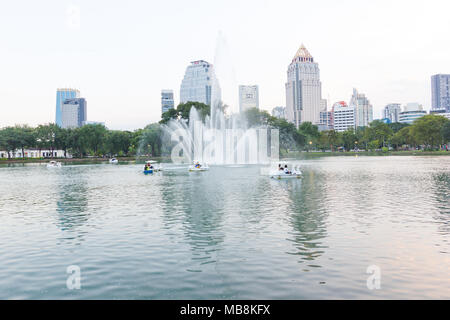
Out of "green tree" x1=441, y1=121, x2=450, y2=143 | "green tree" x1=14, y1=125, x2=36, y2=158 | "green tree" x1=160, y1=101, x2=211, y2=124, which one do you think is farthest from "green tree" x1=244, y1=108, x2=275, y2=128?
"green tree" x1=14, y1=125, x2=36, y2=158

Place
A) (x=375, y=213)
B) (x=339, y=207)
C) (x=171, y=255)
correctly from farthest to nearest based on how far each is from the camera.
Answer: (x=339, y=207), (x=375, y=213), (x=171, y=255)

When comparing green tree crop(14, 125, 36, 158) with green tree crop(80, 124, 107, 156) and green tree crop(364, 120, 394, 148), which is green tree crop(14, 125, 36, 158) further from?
green tree crop(364, 120, 394, 148)

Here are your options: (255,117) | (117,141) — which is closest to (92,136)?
(117,141)

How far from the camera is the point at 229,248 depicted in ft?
51.2

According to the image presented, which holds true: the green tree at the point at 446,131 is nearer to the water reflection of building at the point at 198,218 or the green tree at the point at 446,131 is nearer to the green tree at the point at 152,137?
the green tree at the point at 152,137

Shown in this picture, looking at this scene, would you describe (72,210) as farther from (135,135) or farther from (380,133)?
(380,133)

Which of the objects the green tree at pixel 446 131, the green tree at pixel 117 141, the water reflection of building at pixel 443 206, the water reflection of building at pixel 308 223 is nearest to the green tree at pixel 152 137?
the green tree at pixel 117 141

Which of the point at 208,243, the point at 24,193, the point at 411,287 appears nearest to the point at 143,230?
the point at 208,243

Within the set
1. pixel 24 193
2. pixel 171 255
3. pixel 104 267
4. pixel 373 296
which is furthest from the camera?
pixel 24 193

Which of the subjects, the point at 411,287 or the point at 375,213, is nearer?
the point at 411,287

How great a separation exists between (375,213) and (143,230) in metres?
13.5

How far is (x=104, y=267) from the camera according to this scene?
13.5 m

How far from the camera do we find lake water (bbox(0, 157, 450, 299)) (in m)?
11.3
